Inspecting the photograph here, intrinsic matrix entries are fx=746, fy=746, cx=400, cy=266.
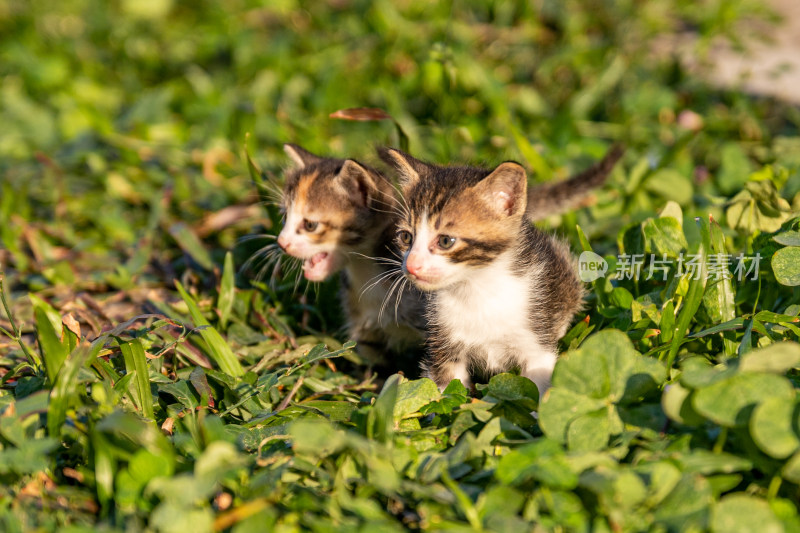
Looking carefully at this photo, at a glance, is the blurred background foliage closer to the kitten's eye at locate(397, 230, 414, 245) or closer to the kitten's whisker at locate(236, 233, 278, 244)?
the kitten's whisker at locate(236, 233, 278, 244)

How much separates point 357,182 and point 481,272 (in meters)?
0.81

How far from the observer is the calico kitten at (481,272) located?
8.82 ft

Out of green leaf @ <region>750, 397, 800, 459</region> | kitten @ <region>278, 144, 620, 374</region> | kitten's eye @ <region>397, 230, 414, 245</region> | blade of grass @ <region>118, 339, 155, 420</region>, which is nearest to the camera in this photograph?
green leaf @ <region>750, 397, 800, 459</region>

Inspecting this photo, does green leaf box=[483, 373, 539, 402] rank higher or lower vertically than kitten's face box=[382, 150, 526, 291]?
lower

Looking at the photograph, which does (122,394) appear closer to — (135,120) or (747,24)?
(135,120)

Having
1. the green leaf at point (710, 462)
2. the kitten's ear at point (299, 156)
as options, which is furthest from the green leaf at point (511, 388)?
the kitten's ear at point (299, 156)

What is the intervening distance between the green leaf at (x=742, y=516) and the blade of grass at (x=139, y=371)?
1.78 metres

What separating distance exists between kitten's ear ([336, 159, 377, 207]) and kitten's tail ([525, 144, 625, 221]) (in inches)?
32.7

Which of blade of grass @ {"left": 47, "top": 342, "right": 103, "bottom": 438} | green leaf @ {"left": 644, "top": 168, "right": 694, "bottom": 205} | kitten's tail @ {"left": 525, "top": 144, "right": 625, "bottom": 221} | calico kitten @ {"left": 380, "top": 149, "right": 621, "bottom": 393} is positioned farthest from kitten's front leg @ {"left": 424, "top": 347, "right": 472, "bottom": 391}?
green leaf @ {"left": 644, "top": 168, "right": 694, "bottom": 205}

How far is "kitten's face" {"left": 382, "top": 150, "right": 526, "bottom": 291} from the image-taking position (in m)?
2.64

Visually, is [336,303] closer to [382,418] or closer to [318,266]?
[318,266]

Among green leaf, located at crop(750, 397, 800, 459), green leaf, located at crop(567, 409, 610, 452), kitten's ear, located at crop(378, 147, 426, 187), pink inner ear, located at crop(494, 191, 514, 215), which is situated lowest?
green leaf, located at crop(567, 409, 610, 452)

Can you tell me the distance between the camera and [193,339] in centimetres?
302

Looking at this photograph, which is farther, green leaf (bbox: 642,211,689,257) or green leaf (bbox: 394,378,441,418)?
green leaf (bbox: 642,211,689,257)
